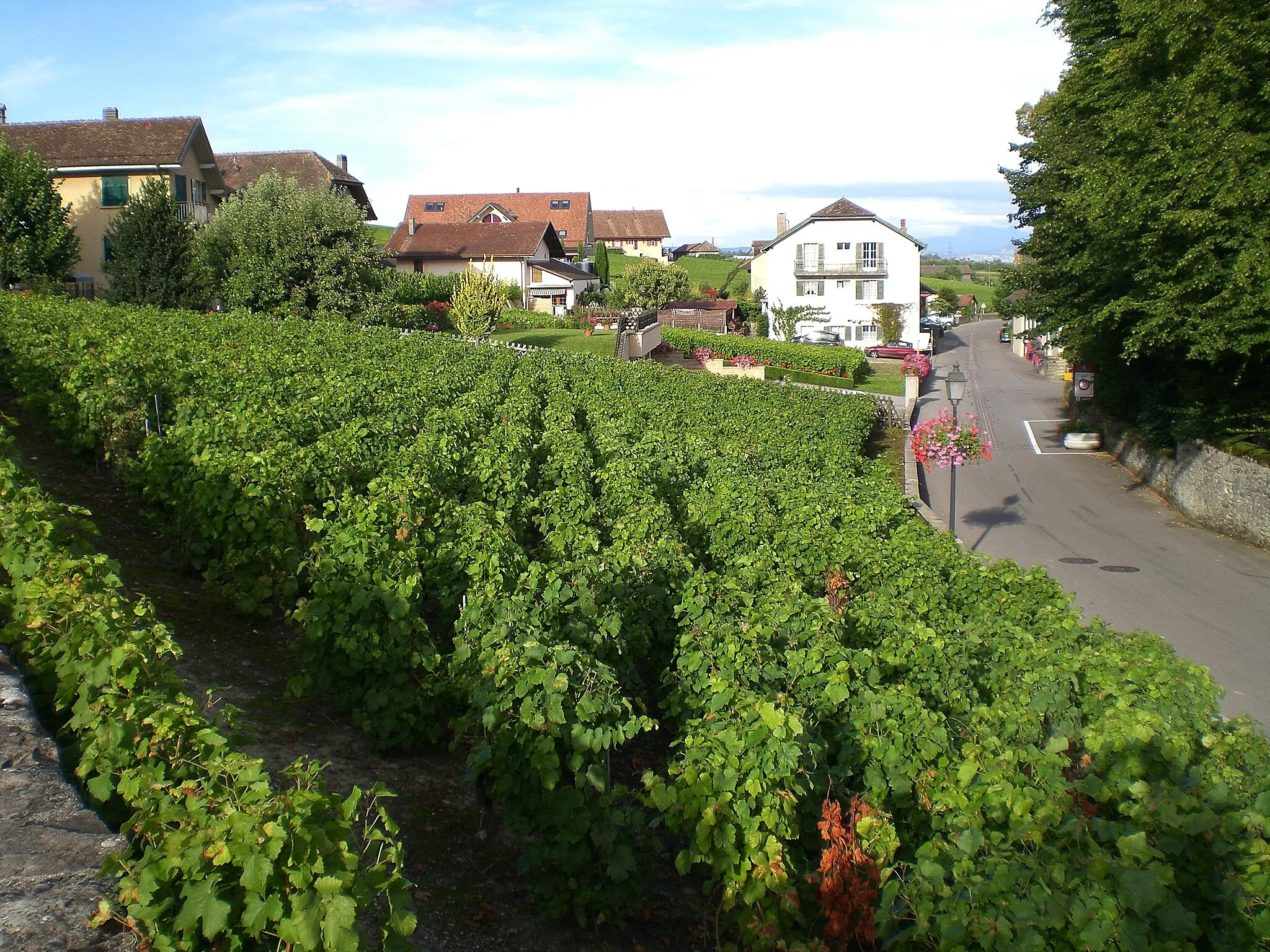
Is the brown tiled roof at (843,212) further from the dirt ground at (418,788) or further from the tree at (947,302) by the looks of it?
the dirt ground at (418,788)

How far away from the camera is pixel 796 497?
11.4m

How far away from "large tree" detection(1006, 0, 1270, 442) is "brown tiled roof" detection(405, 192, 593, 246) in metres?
63.1

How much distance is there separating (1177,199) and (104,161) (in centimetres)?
4145

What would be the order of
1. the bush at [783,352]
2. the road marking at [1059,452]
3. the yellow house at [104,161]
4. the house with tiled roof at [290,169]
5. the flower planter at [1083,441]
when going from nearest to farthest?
1. the road marking at [1059,452]
2. the flower planter at [1083,441]
3. the yellow house at [104,161]
4. the bush at [783,352]
5. the house with tiled roof at [290,169]

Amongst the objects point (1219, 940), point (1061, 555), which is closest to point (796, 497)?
point (1219, 940)

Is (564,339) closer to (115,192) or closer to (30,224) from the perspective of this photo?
(115,192)

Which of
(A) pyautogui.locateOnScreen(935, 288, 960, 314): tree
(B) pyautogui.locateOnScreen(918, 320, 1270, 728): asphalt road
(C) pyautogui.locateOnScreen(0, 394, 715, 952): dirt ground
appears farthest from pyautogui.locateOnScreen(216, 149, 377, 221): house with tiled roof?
(A) pyautogui.locateOnScreen(935, 288, 960, 314): tree

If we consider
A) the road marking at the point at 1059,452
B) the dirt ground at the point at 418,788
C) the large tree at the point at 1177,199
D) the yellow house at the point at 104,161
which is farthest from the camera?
the yellow house at the point at 104,161

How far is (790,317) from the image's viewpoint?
190 ft

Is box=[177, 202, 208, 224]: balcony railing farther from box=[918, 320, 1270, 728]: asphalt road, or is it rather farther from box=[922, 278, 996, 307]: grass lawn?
box=[922, 278, 996, 307]: grass lawn

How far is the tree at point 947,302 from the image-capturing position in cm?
9338

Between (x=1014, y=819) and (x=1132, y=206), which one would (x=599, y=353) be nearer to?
(x=1132, y=206)

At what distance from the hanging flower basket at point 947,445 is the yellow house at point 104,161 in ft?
111

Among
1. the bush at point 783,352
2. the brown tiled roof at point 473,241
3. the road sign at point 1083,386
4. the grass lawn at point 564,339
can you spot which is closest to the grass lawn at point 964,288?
the brown tiled roof at point 473,241
